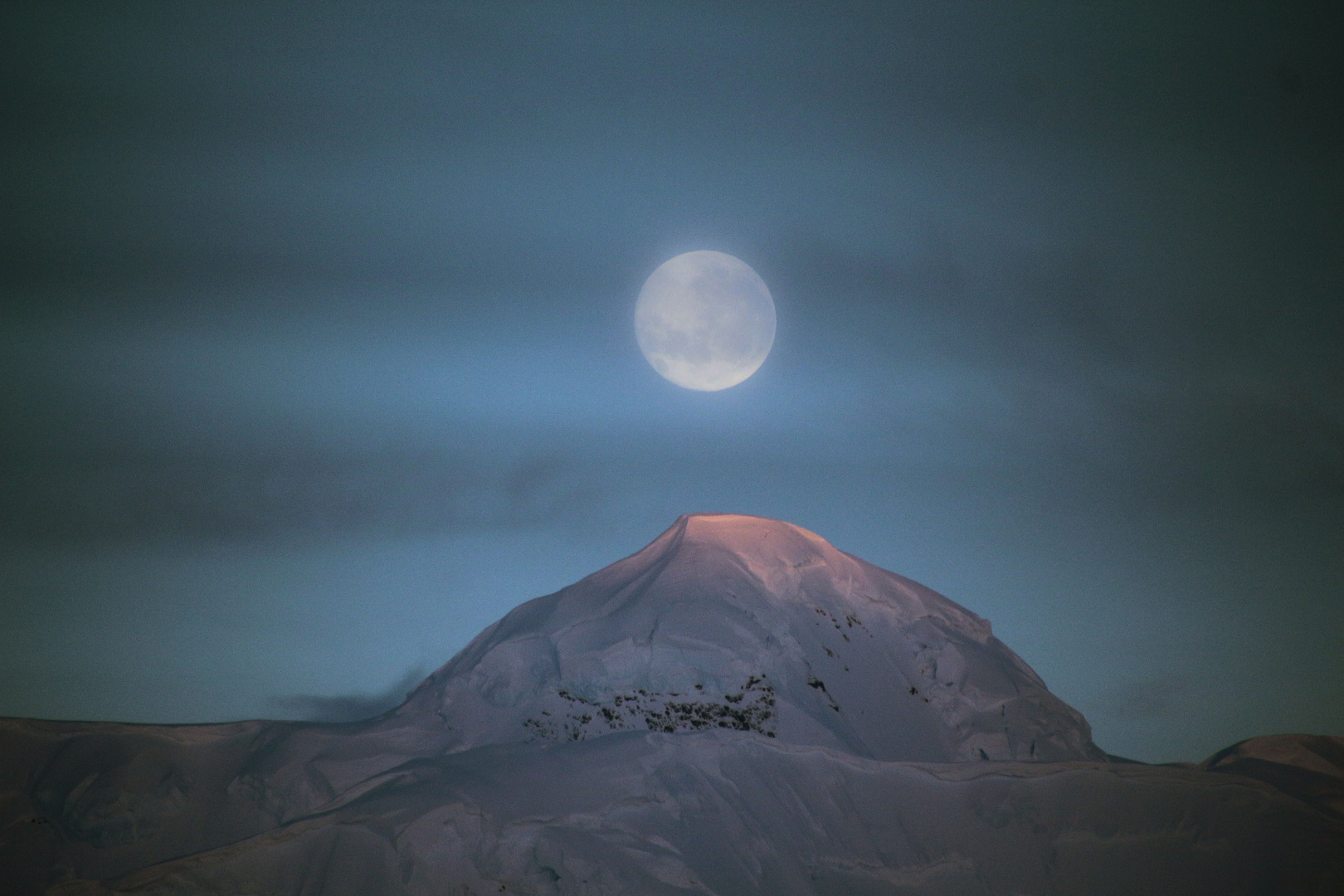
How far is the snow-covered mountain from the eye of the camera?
54.4 metres

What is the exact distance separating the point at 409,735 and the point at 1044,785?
4611 cm

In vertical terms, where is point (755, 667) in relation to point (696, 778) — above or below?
above

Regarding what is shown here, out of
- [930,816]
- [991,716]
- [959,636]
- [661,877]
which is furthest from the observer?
[959,636]

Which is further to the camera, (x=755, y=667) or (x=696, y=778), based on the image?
(x=755, y=667)

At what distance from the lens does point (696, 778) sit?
202 ft

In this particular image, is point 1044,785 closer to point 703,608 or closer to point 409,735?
point 703,608

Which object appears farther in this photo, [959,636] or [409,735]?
[959,636]

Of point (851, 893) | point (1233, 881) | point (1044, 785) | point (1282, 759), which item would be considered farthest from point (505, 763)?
point (1282, 759)

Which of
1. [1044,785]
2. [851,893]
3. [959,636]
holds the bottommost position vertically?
[851,893]

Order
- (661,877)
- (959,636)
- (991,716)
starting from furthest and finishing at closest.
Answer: (959,636)
(991,716)
(661,877)

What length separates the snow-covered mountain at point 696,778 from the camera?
54375 mm

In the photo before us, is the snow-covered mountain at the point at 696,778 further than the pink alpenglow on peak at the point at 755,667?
No

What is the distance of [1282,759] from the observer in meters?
74.8

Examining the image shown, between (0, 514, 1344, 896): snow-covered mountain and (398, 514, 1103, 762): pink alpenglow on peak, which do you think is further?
(398, 514, 1103, 762): pink alpenglow on peak
